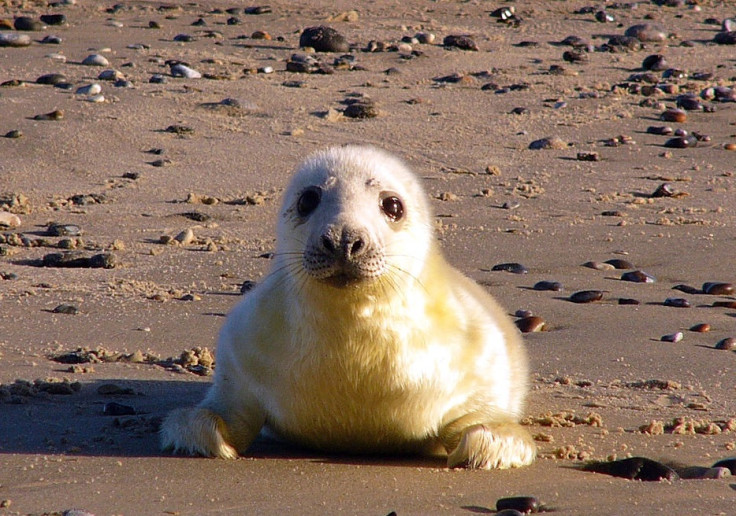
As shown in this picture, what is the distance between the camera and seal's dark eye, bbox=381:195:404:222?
3.73 metres

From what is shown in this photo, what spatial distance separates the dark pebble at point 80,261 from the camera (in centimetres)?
630

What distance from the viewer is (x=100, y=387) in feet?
14.4

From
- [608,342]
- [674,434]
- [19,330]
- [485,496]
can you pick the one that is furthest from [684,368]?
[19,330]

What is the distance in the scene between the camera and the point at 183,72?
10.7 meters

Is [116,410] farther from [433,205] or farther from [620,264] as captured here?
[433,205]

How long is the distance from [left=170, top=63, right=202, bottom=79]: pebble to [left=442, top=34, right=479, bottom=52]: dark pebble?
2924mm

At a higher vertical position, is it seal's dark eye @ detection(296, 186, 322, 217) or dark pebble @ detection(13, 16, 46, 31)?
seal's dark eye @ detection(296, 186, 322, 217)

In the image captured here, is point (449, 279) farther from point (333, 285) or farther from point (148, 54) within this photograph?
point (148, 54)

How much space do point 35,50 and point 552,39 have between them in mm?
5413

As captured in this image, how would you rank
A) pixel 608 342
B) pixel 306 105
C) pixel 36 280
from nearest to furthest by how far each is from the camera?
pixel 608 342
pixel 36 280
pixel 306 105

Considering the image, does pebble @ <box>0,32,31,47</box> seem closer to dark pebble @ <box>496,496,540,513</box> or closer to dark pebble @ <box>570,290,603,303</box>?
dark pebble @ <box>570,290,603,303</box>

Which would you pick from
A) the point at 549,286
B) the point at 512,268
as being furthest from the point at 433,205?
the point at 549,286

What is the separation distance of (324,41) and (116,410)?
8.28 metres

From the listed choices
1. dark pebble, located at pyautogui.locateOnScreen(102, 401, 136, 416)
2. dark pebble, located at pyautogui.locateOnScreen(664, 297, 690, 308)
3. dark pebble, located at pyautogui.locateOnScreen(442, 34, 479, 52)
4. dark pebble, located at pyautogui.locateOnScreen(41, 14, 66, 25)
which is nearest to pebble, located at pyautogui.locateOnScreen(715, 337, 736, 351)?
dark pebble, located at pyautogui.locateOnScreen(664, 297, 690, 308)
